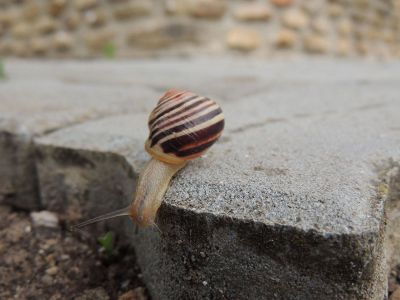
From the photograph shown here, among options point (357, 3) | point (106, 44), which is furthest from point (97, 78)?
point (357, 3)

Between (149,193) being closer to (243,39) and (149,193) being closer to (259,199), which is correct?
(259,199)

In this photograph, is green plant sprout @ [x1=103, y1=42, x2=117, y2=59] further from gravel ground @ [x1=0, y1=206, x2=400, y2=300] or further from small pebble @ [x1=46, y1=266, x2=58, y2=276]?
small pebble @ [x1=46, y1=266, x2=58, y2=276]

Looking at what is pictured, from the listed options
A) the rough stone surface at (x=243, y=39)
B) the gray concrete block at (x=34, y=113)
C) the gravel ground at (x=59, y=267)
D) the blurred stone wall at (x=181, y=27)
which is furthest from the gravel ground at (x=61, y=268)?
the rough stone surface at (x=243, y=39)

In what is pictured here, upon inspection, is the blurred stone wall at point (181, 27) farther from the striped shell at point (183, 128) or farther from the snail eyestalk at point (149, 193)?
the snail eyestalk at point (149, 193)

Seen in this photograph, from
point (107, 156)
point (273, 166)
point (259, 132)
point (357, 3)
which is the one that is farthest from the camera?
point (357, 3)

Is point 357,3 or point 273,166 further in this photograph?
point 357,3

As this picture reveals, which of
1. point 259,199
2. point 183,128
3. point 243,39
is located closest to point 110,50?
point 243,39

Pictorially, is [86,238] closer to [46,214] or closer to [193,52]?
[46,214]
